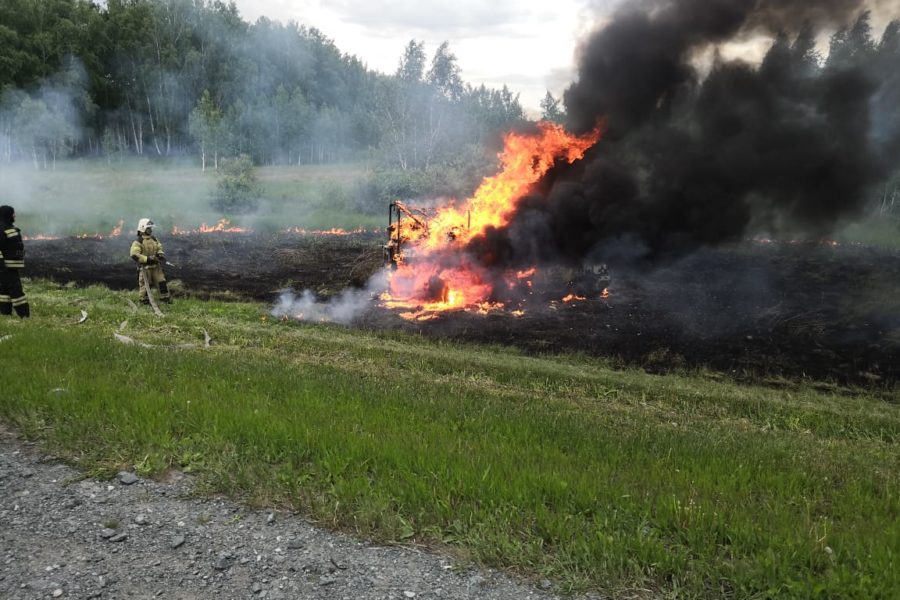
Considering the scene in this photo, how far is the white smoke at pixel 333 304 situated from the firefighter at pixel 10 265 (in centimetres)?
534

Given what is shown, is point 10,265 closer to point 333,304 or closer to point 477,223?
point 333,304

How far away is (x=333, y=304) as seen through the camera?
635 inches

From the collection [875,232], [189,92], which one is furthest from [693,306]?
[189,92]

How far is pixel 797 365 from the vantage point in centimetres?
1188

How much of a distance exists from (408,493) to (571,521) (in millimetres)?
1244

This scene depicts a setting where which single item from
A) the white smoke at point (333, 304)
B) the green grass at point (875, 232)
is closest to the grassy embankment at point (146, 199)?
the white smoke at point (333, 304)

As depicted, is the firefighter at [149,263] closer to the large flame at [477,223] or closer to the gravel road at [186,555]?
the large flame at [477,223]

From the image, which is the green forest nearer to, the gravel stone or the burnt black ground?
the burnt black ground

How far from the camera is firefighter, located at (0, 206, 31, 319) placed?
464 inches

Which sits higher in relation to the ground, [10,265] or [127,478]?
[10,265]

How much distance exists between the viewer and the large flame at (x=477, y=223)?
57.0 feet

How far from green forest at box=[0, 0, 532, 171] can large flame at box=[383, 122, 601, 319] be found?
21116 mm

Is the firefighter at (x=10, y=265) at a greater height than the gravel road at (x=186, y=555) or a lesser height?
greater

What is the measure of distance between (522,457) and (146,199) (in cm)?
3877
